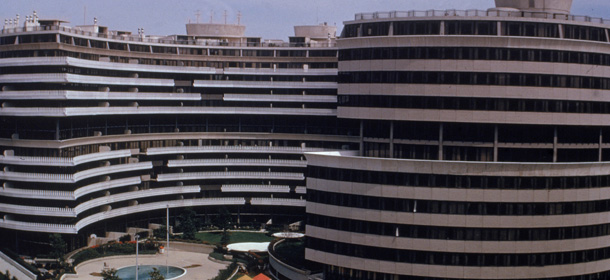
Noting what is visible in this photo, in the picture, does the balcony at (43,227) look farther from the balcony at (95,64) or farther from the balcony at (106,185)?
the balcony at (95,64)

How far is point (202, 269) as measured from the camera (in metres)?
144

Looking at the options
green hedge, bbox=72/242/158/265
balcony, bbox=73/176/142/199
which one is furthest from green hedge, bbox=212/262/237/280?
balcony, bbox=73/176/142/199

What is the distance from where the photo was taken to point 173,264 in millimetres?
146125

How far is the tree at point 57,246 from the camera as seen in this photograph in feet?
456

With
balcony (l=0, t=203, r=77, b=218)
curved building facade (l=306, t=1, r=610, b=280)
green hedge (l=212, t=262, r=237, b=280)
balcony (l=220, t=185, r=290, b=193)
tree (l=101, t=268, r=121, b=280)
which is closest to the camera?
curved building facade (l=306, t=1, r=610, b=280)

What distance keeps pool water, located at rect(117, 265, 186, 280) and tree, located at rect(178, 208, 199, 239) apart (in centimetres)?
1954

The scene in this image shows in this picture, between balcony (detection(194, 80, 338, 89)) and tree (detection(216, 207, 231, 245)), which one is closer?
tree (detection(216, 207, 231, 245))

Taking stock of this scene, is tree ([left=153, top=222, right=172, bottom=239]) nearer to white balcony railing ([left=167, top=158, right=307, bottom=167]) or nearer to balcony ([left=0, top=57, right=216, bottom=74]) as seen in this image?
white balcony railing ([left=167, top=158, right=307, bottom=167])

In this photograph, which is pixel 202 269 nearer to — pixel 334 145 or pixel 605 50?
pixel 334 145

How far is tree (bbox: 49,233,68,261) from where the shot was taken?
139 metres

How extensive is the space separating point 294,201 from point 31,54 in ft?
197

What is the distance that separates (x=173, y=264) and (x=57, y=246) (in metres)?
19.2

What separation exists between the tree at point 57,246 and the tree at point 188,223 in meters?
27.8

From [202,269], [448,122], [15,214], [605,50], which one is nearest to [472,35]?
[448,122]
